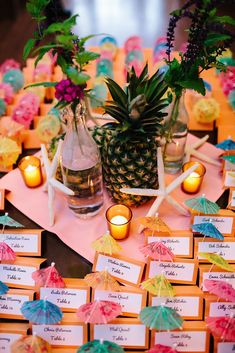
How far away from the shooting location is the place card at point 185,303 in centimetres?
110

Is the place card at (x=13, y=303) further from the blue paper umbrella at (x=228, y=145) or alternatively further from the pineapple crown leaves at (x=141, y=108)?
the blue paper umbrella at (x=228, y=145)

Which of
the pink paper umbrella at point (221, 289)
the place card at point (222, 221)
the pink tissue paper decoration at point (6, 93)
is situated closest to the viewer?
the pink paper umbrella at point (221, 289)

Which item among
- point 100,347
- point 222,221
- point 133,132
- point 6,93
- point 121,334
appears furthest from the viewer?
point 6,93

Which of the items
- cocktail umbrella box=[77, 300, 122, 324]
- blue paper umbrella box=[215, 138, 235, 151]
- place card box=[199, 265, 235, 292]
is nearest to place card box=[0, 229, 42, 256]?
cocktail umbrella box=[77, 300, 122, 324]

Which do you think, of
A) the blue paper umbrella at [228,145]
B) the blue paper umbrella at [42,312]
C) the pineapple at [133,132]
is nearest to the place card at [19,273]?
the blue paper umbrella at [42,312]

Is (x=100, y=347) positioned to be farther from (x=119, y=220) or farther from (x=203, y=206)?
(x=203, y=206)

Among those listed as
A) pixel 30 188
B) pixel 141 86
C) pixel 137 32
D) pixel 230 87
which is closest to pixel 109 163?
pixel 141 86

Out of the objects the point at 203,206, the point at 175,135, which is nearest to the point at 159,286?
the point at 203,206

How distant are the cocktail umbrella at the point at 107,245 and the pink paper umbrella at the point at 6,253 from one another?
24cm

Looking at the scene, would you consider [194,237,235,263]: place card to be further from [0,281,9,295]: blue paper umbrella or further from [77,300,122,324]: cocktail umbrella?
[0,281,9,295]: blue paper umbrella

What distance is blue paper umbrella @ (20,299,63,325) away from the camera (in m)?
1.02

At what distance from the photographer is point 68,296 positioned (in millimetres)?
1126

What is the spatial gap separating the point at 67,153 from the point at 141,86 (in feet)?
0.97

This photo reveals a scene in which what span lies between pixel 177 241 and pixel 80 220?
334 mm
